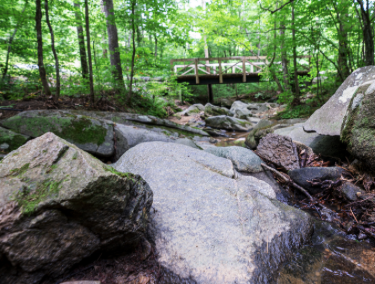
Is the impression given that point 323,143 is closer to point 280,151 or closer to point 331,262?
point 280,151

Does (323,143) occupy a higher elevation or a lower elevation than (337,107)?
lower

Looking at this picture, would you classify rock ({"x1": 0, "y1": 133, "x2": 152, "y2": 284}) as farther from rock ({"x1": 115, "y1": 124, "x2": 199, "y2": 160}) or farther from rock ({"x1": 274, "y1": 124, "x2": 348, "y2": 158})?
rock ({"x1": 274, "y1": 124, "x2": 348, "y2": 158})

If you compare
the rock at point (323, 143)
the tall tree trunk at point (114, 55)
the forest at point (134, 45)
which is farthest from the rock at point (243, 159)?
the tall tree trunk at point (114, 55)

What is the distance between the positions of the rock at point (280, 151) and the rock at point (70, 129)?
321 cm

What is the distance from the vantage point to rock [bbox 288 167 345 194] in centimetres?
321

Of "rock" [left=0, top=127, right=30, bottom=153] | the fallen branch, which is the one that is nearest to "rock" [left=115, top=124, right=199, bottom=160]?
"rock" [left=0, top=127, right=30, bottom=153]

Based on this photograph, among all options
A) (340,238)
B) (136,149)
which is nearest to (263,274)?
(340,238)

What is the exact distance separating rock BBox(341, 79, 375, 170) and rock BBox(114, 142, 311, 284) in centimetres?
128

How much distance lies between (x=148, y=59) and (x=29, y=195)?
7494mm

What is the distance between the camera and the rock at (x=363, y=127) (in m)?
2.70

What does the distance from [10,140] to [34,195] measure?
10.8ft

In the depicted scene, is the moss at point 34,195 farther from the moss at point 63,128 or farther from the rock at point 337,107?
the rock at point 337,107

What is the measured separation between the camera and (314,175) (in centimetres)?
328

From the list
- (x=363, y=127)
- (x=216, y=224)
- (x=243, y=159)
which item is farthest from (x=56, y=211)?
(x=363, y=127)
